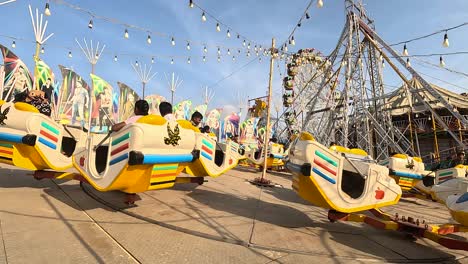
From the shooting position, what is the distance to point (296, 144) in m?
4.04

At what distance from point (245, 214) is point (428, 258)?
95.1 inches

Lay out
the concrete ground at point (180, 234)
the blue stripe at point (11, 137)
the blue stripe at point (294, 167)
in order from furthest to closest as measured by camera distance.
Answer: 1. the blue stripe at point (11, 137)
2. the blue stripe at point (294, 167)
3. the concrete ground at point (180, 234)

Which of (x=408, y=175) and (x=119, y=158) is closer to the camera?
(x=119, y=158)

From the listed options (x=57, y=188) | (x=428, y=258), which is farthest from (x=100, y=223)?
(x=428, y=258)

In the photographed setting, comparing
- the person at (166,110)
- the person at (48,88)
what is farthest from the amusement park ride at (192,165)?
the person at (48,88)

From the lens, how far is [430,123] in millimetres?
19969

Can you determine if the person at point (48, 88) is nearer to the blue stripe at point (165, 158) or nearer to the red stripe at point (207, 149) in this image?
the red stripe at point (207, 149)

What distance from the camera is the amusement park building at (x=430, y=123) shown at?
18.5 metres

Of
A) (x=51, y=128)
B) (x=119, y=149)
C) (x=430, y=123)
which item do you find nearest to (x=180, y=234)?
(x=119, y=149)

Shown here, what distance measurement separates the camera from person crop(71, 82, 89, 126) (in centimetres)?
1726

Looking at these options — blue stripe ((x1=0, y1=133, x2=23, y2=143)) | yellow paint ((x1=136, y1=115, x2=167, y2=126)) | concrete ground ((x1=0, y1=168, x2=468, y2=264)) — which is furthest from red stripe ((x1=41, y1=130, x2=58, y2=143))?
yellow paint ((x1=136, y1=115, x2=167, y2=126))

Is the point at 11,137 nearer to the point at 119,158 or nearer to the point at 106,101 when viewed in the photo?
the point at 119,158

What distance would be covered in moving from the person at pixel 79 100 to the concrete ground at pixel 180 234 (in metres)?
13.5

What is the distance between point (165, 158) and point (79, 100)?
53.2 feet
